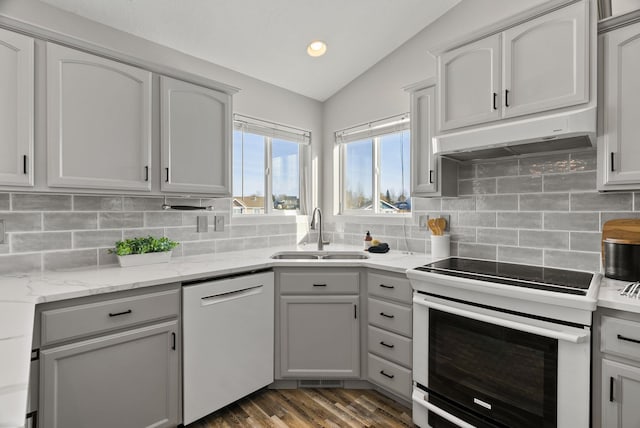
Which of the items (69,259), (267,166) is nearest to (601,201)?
(267,166)

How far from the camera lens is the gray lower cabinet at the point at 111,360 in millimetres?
1459

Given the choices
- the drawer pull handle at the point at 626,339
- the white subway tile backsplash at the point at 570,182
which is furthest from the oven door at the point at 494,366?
the white subway tile backsplash at the point at 570,182

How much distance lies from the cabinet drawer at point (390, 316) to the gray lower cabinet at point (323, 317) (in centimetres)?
12

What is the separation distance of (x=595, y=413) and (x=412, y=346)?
0.87 metres

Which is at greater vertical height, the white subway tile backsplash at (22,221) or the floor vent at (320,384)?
the white subway tile backsplash at (22,221)

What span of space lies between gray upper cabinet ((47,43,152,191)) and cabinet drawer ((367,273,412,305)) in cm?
154

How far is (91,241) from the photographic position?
83.5 inches

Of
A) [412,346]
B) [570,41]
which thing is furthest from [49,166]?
[570,41]

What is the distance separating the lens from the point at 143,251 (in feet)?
7.01

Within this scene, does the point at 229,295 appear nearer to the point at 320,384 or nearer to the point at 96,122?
the point at 320,384

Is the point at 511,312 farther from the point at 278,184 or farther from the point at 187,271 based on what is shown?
the point at 278,184

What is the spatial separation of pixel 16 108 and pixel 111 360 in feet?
4.21

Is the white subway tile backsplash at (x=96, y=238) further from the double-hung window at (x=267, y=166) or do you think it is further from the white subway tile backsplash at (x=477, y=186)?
the white subway tile backsplash at (x=477, y=186)

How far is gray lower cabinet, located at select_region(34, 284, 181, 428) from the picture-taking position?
4.79 feet
